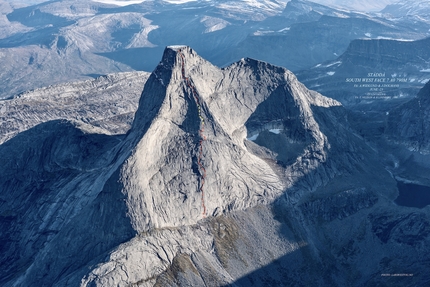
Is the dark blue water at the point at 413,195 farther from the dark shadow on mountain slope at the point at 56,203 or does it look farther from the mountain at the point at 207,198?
the dark shadow on mountain slope at the point at 56,203

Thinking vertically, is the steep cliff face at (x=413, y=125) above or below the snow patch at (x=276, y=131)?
below

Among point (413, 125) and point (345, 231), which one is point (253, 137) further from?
point (413, 125)

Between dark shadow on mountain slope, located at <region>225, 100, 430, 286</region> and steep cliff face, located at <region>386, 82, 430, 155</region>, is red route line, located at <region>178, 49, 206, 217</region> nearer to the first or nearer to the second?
dark shadow on mountain slope, located at <region>225, 100, 430, 286</region>

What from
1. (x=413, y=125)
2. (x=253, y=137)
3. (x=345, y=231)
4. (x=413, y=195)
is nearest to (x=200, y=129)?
(x=253, y=137)

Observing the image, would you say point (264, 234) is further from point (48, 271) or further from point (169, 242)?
point (48, 271)

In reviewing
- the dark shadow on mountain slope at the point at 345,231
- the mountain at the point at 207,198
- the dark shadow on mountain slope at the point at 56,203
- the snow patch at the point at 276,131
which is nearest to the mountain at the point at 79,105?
the dark shadow on mountain slope at the point at 56,203

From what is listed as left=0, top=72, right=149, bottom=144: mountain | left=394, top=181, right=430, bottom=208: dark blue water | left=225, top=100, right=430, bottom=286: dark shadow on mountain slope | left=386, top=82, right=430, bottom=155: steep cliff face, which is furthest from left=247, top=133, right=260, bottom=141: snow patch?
left=386, top=82, right=430, bottom=155: steep cliff face
